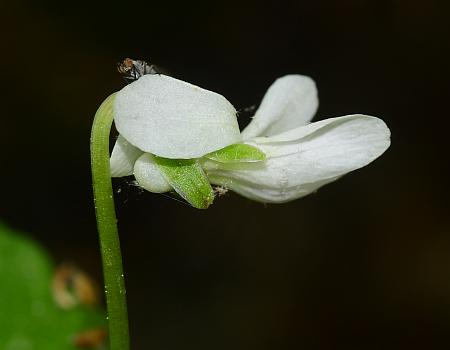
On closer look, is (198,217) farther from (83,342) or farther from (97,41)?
(83,342)

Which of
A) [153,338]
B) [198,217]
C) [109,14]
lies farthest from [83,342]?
[109,14]

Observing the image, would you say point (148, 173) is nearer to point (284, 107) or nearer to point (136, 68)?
point (136, 68)

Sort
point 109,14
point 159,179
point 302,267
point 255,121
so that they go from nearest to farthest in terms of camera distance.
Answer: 1. point 159,179
2. point 255,121
3. point 302,267
4. point 109,14

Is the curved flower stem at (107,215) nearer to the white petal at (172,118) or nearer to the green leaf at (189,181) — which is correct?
the white petal at (172,118)

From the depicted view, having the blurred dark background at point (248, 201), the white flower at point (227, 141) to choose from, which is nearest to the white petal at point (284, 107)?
the white flower at point (227, 141)

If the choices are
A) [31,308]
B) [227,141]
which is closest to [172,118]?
[227,141]

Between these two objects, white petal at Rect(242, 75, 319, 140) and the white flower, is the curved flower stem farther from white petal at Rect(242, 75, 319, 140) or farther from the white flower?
white petal at Rect(242, 75, 319, 140)
